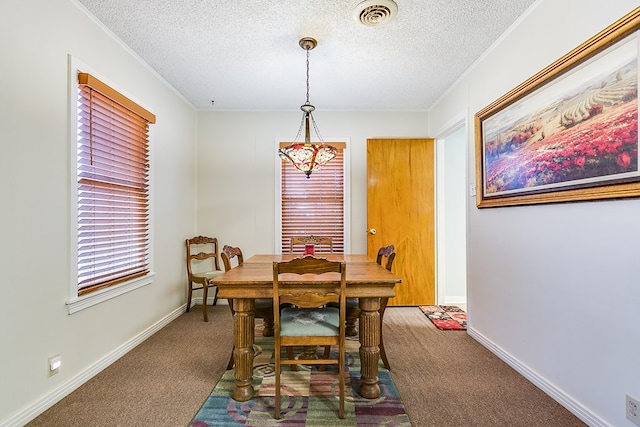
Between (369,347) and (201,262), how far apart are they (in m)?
2.88

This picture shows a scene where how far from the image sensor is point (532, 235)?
7.18ft

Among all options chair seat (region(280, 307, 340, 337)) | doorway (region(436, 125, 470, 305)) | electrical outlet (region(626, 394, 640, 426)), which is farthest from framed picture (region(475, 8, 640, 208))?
doorway (region(436, 125, 470, 305))

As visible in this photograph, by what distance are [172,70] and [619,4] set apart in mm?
3367

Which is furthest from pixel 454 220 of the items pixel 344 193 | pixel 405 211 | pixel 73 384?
pixel 73 384

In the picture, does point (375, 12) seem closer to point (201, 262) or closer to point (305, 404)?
point (305, 404)

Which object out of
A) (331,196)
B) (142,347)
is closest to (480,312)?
(331,196)

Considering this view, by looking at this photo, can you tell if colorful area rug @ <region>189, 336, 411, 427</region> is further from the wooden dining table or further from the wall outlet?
the wall outlet

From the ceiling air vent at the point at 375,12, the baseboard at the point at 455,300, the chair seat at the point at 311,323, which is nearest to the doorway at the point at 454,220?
the baseboard at the point at 455,300

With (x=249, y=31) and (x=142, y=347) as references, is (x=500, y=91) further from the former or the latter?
(x=142, y=347)

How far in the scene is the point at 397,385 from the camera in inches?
84.4

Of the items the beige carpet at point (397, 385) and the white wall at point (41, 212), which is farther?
the beige carpet at point (397, 385)

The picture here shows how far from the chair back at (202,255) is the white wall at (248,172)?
6.1 inches

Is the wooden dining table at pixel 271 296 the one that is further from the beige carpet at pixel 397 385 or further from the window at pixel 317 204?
the window at pixel 317 204

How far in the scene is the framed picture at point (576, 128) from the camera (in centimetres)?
152
